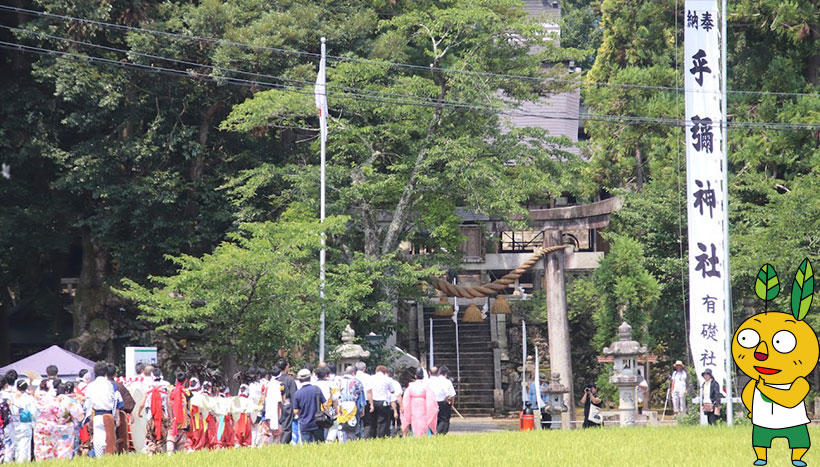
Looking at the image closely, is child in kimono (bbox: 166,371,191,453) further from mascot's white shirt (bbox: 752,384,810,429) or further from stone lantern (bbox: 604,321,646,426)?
stone lantern (bbox: 604,321,646,426)

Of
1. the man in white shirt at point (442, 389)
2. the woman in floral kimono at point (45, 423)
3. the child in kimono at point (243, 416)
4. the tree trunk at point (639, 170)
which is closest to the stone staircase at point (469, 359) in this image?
the tree trunk at point (639, 170)

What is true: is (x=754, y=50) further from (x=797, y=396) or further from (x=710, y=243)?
(x=797, y=396)

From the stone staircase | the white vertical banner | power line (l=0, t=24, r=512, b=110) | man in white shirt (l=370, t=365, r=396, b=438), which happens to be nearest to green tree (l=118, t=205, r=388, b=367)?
power line (l=0, t=24, r=512, b=110)

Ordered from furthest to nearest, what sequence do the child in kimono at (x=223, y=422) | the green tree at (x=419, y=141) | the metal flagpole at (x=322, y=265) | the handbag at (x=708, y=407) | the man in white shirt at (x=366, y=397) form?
the green tree at (x=419, y=141)
the metal flagpole at (x=322, y=265)
the handbag at (x=708, y=407)
the man in white shirt at (x=366, y=397)
the child in kimono at (x=223, y=422)

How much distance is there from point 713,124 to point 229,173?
606 inches

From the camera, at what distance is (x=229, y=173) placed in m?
34.3

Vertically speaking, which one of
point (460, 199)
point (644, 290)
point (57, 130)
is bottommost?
point (644, 290)

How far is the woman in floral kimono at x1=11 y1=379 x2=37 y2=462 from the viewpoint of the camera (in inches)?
690

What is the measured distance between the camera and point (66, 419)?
18.0 metres

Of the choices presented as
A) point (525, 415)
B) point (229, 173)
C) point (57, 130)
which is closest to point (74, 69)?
point (57, 130)

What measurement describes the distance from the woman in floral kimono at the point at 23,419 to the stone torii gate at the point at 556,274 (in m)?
19.1

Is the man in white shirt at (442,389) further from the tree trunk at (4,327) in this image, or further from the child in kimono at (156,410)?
the tree trunk at (4,327)

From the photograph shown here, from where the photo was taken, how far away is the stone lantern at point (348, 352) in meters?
27.4

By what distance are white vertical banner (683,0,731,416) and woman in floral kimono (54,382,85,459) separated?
1280cm
